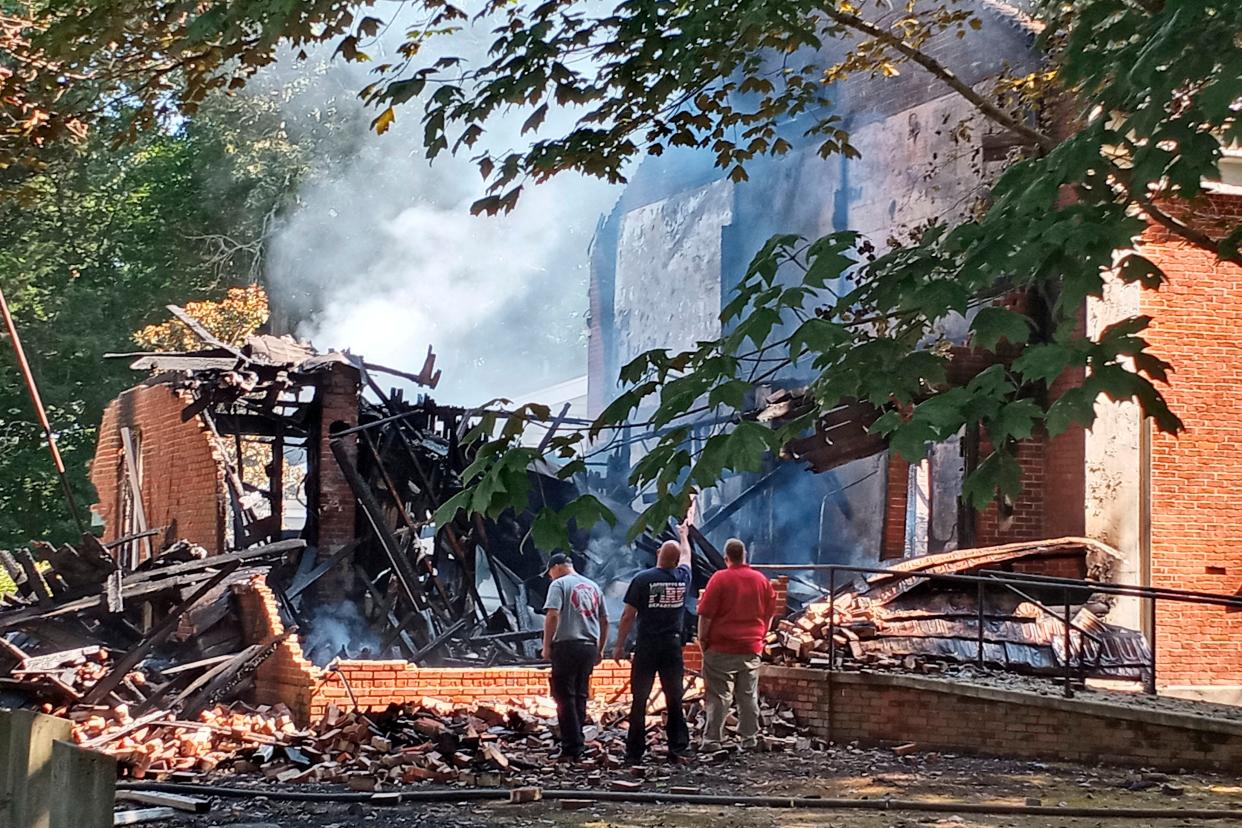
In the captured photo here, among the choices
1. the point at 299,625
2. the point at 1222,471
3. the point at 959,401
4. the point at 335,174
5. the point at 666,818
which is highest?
the point at 335,174

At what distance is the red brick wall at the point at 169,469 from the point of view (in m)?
17.3

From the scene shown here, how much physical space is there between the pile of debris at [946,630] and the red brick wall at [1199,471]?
1734 millimetres

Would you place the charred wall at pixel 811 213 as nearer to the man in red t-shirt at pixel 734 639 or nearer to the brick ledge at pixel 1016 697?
the brick ledge at pixel 1016 697

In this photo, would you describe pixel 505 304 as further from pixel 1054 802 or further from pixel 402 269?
pixel 1054 802

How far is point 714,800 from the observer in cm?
911

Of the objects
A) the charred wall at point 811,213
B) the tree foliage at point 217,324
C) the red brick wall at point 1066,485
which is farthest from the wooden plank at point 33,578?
the tree foliage at point 217,324

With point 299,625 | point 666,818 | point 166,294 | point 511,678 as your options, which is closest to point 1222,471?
point 511,678

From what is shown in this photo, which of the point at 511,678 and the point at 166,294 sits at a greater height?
the point at 166,294

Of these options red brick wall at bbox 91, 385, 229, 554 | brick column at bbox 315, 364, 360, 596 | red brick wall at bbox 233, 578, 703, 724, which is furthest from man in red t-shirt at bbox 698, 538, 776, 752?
red brick wall at bbox 91, 385, 229, 554

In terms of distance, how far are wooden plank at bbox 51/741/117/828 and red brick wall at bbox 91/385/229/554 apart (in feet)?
44.8

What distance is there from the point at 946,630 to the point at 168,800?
25.5 feet

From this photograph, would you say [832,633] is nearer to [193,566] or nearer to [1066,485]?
[1066,485]

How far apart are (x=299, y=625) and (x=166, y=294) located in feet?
70.6

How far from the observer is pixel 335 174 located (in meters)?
36.8
